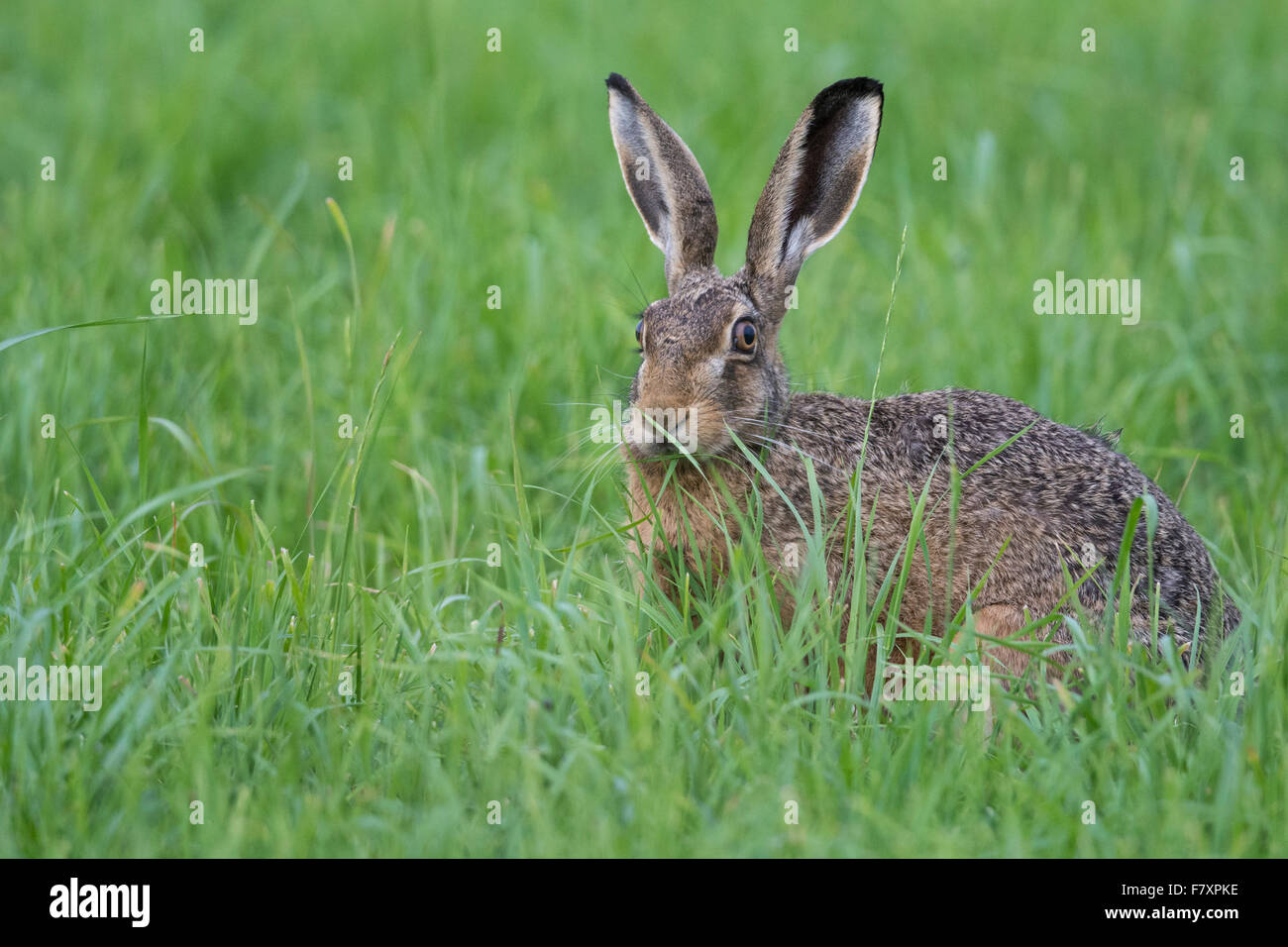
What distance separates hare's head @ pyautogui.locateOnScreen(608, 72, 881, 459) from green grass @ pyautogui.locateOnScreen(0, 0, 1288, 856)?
48cm

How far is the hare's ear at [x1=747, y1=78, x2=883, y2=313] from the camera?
5.63 m

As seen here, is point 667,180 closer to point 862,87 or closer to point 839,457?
point 862,87

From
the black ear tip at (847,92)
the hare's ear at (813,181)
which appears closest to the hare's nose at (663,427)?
the hare's ear at (813,181)

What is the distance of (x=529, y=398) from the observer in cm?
708

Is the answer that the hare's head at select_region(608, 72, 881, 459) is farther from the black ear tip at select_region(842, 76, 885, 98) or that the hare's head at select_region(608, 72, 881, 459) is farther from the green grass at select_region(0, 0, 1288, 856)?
the green grass at select_region(0, 0, 1288, 856)

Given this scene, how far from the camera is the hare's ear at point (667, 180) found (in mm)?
5895

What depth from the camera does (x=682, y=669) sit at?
4391mm

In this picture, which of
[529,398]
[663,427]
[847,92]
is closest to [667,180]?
[847,92]

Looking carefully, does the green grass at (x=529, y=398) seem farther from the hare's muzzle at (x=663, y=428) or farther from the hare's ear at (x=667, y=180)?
the hare's ear at (x=667, y=180)

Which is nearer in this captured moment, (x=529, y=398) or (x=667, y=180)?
(x=667, y=180)

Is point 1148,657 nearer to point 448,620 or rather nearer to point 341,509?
point 448,620

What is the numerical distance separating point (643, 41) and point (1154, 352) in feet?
15.8

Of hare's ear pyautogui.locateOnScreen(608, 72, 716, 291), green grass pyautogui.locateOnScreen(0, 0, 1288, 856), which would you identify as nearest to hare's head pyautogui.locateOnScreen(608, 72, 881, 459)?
hare's ear pyautogui.locateOnScreen(608, 72, 716, 291)

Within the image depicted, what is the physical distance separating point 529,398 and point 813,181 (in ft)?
6.24
